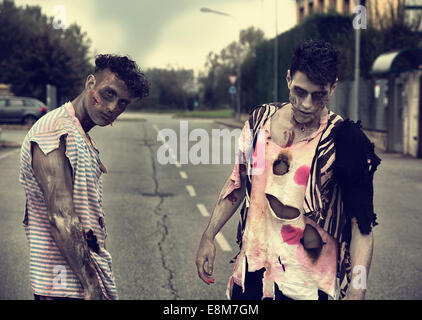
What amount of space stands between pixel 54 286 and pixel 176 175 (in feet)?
46.1

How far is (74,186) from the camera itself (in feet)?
8.18

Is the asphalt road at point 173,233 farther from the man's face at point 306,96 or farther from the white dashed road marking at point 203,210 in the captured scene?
the man's face at point 306,96

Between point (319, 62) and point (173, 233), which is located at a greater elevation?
point (319, 62)

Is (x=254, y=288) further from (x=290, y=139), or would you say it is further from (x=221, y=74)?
(x=221, y=74)

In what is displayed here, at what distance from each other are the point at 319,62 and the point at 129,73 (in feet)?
2.19

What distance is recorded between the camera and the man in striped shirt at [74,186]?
2473mm

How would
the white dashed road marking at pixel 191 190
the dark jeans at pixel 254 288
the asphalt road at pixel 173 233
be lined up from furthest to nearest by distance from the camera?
the white dashed road marking at pixel 191 190, the asphalt road at pixel 173 233, the dark jeans at pixel 254 288

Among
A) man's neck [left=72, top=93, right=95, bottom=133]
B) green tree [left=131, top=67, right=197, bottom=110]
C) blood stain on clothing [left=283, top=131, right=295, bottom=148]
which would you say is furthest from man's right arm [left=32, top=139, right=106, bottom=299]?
green tree [left=131, top=67, right=197, bottom=110]

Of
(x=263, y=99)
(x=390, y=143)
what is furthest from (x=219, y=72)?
(x=390, y=143)

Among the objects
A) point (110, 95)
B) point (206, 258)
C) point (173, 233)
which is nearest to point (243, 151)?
point (206, 258)

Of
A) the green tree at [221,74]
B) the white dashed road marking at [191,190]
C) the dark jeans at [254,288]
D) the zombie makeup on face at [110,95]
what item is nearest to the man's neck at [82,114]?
the zombie makeup on face at [110,95]

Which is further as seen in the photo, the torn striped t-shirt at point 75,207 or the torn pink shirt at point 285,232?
the torn pink shirt at point 285,232

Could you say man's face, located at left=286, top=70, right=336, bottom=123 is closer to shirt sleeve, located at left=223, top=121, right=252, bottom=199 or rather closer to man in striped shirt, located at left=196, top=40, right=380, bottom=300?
man in striped shirt, located at left=196, top=40, right=380, bottom=300

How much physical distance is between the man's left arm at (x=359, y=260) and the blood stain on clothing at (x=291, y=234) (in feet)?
0.67
